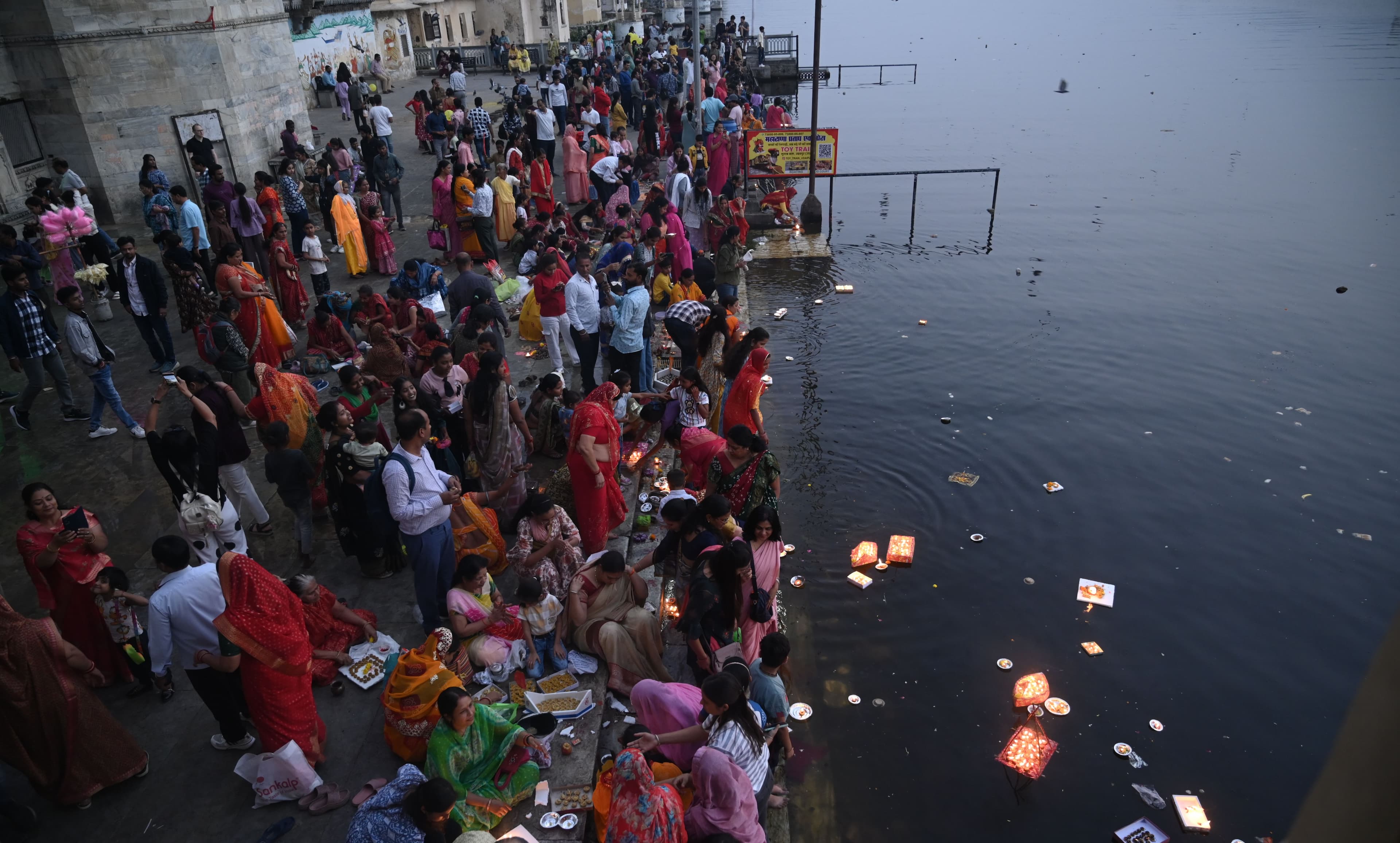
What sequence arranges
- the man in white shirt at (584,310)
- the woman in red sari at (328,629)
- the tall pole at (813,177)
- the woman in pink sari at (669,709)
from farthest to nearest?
the tall pole at (813,177)
the man in white shirt at (584,310)
the woman in red sari at (328,629)
the woman in pink sari at (669,709)

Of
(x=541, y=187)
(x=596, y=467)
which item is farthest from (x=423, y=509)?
(x=541, y=187)

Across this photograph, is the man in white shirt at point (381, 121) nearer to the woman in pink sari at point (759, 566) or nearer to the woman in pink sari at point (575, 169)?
the woman in pink sari at point (575, 169)

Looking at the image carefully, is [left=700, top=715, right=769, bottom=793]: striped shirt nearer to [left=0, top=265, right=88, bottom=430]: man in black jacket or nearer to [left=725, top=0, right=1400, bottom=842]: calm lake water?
[left=725, top=0, right=1400, bottom=842]: calm lake water

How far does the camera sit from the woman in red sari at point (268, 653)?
4473mm

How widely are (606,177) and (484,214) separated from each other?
11.7ft

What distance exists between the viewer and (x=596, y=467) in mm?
6605

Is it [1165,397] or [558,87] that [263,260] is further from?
[1165,397]

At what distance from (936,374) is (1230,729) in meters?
6.68

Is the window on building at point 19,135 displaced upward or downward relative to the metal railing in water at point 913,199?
upward

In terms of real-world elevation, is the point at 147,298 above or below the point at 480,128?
below

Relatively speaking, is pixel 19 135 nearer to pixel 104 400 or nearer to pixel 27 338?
pixel 27 338

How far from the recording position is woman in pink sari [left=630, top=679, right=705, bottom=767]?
4.96 m

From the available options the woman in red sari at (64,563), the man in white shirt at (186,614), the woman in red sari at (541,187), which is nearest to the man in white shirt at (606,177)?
the woman in red sari at (541,187)

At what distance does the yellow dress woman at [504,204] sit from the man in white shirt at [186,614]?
389 inches
